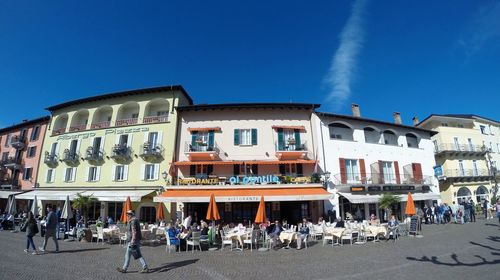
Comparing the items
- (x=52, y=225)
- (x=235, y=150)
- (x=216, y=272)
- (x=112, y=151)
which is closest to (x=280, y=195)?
(x=235, y=150)

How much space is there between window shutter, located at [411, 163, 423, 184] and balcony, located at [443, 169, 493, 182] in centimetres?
639

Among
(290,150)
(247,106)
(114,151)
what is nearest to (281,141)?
(290,150)

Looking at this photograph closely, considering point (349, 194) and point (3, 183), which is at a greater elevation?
point (3, 183)

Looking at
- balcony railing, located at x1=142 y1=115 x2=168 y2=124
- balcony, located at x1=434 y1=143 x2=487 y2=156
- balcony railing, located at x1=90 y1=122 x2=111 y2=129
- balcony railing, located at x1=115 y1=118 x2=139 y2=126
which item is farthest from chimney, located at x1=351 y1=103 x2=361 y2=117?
balcony railing, located at x1=90 y1=122 x2=111 y2=129

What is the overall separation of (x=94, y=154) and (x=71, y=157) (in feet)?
10.0

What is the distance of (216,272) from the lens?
343 inches

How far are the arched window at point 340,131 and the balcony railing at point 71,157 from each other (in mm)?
24946

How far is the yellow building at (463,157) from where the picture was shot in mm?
30656

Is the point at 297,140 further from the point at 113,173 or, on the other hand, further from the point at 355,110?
the point at 113,173

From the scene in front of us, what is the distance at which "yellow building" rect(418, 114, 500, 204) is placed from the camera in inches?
1207

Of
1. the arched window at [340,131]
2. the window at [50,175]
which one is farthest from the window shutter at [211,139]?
the window at [50,175]

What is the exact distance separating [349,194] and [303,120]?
7658mm

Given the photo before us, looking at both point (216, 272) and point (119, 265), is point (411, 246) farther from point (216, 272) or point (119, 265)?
point (119, 265)

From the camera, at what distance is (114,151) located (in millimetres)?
24266
